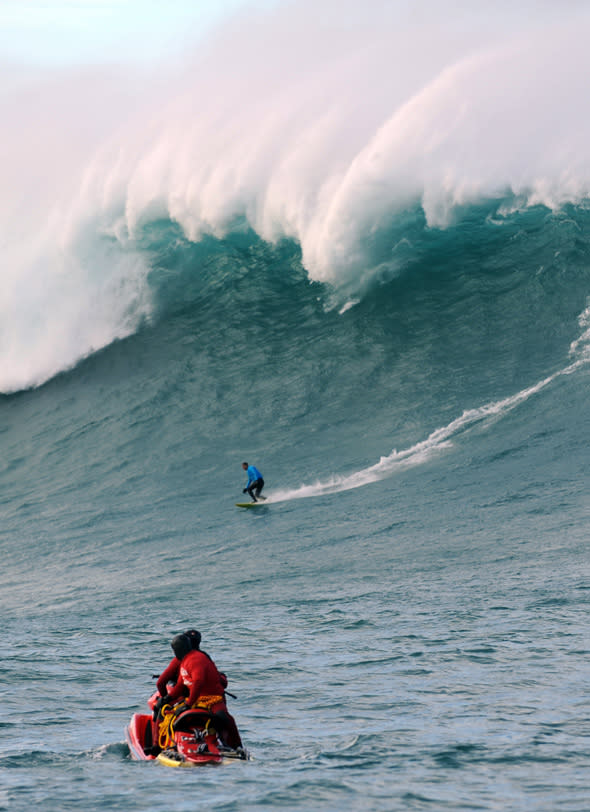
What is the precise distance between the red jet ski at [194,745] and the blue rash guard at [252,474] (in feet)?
32.7

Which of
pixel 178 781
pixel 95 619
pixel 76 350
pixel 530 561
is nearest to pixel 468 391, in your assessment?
pixel 530 561

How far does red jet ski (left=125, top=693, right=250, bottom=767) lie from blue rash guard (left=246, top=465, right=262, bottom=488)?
32.7 ft

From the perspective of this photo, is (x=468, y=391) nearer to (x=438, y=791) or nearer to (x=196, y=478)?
(x=196, y=478)

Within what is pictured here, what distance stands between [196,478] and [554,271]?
9815mm

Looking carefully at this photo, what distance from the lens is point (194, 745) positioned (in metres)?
7.71

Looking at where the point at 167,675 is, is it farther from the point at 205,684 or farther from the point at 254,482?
the point at 254,482

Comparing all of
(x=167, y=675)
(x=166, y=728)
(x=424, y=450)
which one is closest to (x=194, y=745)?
(x=166, y=728)

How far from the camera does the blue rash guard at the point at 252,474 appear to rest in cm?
1783

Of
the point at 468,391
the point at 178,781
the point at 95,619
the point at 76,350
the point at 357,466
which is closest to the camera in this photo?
the point at 178,781

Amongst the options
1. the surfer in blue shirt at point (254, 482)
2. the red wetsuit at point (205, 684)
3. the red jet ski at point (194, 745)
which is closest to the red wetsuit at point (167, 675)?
the red wetsuit at point (205, 684)

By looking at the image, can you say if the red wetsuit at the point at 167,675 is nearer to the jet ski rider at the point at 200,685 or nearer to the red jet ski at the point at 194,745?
the jet ski rider at the point at 200,685

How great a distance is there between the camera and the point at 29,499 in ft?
64.5

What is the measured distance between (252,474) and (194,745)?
10253mm

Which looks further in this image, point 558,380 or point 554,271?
point 554,271
